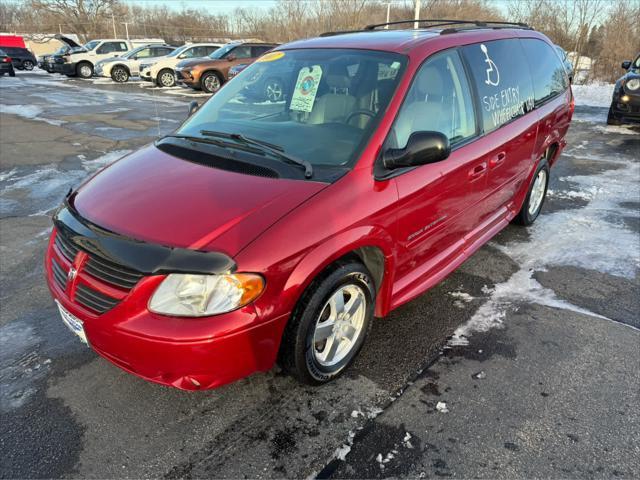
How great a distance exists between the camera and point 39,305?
348 centimetres

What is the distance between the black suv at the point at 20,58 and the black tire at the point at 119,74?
14635mm

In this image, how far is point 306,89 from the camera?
3143 millimetres

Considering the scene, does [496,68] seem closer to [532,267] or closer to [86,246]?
[532,267]

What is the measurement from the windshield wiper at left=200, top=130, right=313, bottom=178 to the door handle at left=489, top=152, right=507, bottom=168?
5.46 ft

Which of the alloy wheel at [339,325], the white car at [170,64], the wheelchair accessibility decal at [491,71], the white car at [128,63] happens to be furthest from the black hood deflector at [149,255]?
the white car at [128,63]

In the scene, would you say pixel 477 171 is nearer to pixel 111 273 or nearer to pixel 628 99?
pixel 111 273

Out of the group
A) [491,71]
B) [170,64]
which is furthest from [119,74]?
[491,71]

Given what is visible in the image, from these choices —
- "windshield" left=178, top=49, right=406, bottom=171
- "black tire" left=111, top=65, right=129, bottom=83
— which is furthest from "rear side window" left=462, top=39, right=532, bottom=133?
"black tire" left=111, top=65, right=129, bottom=83

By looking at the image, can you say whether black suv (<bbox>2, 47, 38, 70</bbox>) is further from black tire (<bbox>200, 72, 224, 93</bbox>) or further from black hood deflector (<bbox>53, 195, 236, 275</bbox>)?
black hood deflector (<bbox>53, 195, 236, 275</bbox>)

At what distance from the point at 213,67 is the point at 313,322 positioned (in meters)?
17.0

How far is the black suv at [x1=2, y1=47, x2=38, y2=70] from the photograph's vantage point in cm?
3216

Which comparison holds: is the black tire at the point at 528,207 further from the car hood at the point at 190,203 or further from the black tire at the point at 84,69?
the black tire at the point at 84,69

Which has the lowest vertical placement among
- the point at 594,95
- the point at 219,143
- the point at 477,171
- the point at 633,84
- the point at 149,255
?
the point at 594,95

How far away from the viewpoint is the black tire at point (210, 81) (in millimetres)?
17453
